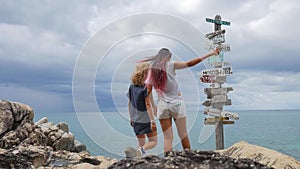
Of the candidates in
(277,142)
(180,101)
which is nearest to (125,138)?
(180,101)

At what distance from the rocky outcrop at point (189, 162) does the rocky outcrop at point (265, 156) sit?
279cm

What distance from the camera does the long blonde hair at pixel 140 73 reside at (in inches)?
217

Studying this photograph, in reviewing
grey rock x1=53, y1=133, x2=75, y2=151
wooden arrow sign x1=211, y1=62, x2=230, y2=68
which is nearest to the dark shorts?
wooden arrow sign x1=211, y1=62, x2=230, y2=68

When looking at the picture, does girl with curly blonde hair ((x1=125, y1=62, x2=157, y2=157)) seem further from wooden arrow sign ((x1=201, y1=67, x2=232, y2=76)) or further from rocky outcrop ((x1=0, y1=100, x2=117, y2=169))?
wooden arrow sign ((x1=201, y1=67, x2=232, y2=76))

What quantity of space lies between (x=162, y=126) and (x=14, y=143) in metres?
6.02

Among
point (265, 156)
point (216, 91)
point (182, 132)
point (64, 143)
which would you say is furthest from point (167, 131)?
point (64, 143)

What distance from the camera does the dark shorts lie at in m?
5.73

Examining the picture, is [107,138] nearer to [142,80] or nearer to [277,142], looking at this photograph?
[142,80]

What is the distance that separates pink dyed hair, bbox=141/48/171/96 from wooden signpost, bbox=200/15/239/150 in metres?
5.33

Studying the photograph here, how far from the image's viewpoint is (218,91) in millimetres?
10867

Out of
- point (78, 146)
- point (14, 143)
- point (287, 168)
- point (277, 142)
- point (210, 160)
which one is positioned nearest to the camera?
point (210, 160)

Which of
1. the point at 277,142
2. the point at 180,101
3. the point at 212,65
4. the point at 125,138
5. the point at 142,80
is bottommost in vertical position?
the point at 277,142

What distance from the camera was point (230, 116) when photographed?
35.6 feet

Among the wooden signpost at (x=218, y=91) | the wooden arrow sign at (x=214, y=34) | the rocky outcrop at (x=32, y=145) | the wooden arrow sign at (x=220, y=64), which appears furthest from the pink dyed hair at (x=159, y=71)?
the wooden arrow sign at (x=214, y=34)
